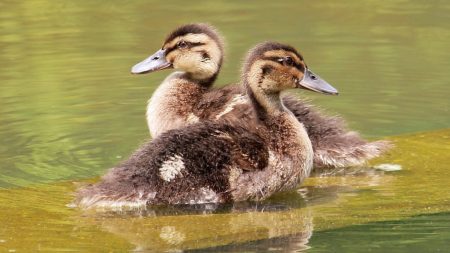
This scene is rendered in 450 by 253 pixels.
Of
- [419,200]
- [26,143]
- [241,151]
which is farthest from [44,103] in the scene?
[419,200]

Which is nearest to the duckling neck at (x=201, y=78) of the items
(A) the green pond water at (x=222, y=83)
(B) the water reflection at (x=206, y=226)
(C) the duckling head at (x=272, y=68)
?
(A) the green pond water at (x=222, y=83)

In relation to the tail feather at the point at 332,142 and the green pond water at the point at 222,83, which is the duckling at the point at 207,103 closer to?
the tail feather at the point at 332,142

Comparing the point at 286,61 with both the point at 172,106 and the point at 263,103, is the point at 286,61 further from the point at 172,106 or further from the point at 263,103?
the point at 172,106

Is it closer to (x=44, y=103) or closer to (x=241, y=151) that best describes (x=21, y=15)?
(x=44, y=103)

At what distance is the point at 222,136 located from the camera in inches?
277

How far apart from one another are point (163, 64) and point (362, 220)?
89.4 inches

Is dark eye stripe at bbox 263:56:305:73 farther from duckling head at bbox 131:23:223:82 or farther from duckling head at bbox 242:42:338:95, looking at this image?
duckling head at bbox 131:23:223:82

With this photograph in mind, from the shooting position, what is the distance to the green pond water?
21.3 feet

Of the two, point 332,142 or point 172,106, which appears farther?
point 172,106

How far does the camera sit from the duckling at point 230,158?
22.6 ft

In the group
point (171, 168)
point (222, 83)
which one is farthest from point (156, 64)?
point (171, 168)

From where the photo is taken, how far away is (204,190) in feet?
22.8

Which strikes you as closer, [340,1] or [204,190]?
[204,190]

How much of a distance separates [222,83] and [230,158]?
2991 millimetres
